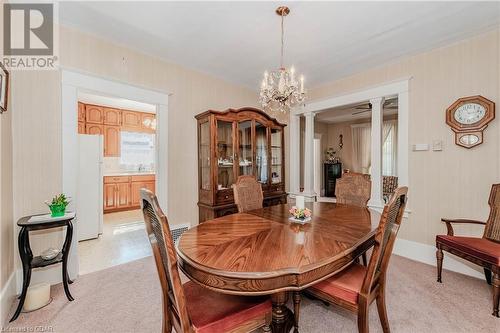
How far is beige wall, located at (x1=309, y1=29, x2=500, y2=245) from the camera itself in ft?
7.80

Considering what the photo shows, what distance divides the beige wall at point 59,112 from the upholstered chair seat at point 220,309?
6.28 ft

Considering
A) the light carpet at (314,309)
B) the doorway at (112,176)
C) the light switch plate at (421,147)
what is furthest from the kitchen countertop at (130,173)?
the light switch plate at (421,147)

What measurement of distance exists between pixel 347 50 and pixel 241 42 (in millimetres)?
1338

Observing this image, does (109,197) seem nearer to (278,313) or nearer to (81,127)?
(81,127)

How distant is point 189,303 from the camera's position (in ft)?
3.97

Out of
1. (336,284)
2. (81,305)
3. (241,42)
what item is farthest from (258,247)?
(241,42)

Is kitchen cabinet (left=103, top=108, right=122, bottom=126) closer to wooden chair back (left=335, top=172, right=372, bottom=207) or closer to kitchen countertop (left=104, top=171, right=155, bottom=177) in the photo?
kitchen countertop (left=104, top=171, right=155, bottom=177)

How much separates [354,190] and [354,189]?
12mm

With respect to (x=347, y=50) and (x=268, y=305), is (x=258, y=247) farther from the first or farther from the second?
(x=347, y=50)

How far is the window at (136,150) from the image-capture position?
577 cm

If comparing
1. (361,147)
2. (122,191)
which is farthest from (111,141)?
(361,147)

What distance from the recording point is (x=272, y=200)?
376 cm

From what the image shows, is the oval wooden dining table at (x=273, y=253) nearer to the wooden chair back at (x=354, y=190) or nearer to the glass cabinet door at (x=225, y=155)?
the wooden chair back at (x=354, y=190)

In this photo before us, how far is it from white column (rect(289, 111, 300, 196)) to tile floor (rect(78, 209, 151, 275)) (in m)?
2.79
